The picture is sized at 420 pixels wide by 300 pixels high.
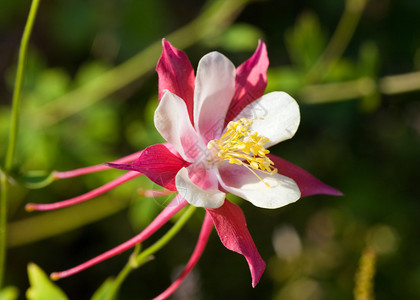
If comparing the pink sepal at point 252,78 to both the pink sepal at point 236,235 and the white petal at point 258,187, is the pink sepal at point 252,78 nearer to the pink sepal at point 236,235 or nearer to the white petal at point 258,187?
the white petal at point 258,187

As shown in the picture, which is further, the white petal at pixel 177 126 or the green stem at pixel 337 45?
the green stem at pixel 337 45

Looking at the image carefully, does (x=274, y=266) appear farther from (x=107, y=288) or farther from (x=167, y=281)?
(x=107, y=288)

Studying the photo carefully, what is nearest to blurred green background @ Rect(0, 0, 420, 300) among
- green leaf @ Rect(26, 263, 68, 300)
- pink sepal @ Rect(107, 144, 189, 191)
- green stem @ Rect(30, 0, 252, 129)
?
green stem @ Rect(30, 0, 252, 129)

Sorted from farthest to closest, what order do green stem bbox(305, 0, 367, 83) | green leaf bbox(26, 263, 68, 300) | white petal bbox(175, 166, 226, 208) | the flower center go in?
green stem bbox(305, 0, 367, 83) → green leaf bbox(26, 263, 68, 300) → the flower center → white petal bbox(175, 166, 226, 208)

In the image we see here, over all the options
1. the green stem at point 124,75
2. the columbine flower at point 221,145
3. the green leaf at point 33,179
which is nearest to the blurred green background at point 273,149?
the green stem at point 124,75

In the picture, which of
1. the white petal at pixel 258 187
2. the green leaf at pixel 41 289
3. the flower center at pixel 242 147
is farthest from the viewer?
the green leaf at pixel 41 289

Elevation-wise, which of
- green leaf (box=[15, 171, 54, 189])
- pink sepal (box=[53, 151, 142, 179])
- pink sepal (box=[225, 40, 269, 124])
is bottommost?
green leaf (box=[15, 171, 54, 189])

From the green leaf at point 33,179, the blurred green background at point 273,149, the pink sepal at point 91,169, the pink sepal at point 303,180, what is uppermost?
the pink sepal at point 91,169

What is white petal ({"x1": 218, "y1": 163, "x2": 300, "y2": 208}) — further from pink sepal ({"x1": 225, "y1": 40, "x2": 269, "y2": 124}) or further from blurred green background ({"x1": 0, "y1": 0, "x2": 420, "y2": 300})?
A: blurred green background ({"x1": 0, "y1": 0, "x2": 420, "y2": 300})
